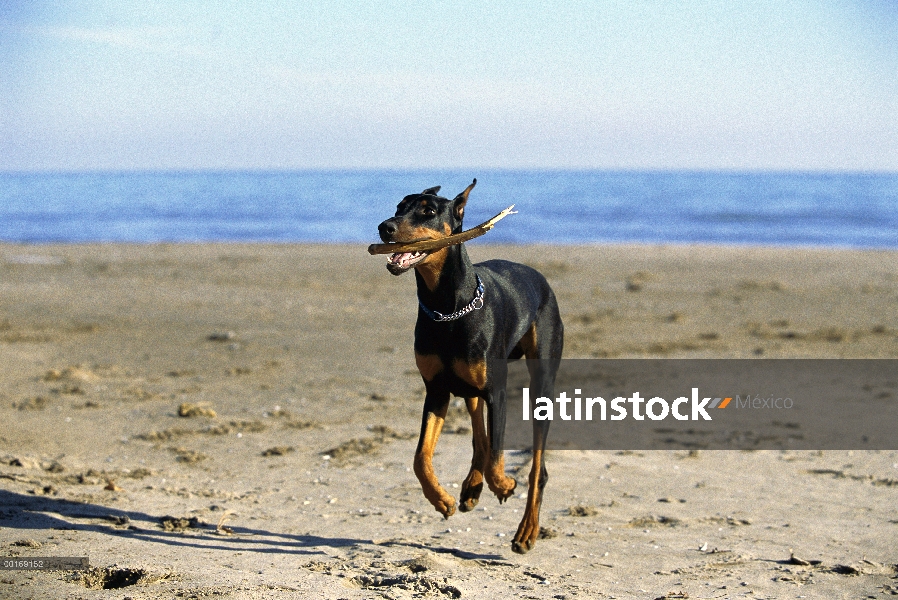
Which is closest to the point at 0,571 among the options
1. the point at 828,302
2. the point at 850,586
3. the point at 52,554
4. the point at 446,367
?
the point at 52,554

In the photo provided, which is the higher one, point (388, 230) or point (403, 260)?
point (388, 230)

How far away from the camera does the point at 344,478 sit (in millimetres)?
7395

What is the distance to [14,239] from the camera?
28797 millimetres

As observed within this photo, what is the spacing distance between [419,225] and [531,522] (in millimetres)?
2133

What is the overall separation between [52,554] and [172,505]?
132 cm

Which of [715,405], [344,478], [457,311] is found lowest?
[344,478]

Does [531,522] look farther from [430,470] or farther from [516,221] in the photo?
[516,221]

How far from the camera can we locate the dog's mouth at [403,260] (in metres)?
4.65

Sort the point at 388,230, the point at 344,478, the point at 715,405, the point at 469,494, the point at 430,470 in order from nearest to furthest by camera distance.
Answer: the point at 388,230, the point at 430,470, the point at 469,494, the point at 344,478, the point at 715,405

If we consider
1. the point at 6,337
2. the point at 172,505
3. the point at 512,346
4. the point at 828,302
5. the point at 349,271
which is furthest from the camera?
the point at 349,271

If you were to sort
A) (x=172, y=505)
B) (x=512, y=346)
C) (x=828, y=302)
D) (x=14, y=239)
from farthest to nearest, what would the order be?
(x=14, y=239)
(x=828, y=302)
(x=172, y=505)
(x=512, y=346)

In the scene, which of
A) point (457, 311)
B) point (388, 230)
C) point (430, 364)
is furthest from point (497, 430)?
point (388, 230)

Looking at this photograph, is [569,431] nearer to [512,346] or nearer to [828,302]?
[512,346]

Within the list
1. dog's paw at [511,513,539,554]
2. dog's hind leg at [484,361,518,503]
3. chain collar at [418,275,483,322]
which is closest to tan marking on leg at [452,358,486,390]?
dog's hind leg at [484,361,518,503]
